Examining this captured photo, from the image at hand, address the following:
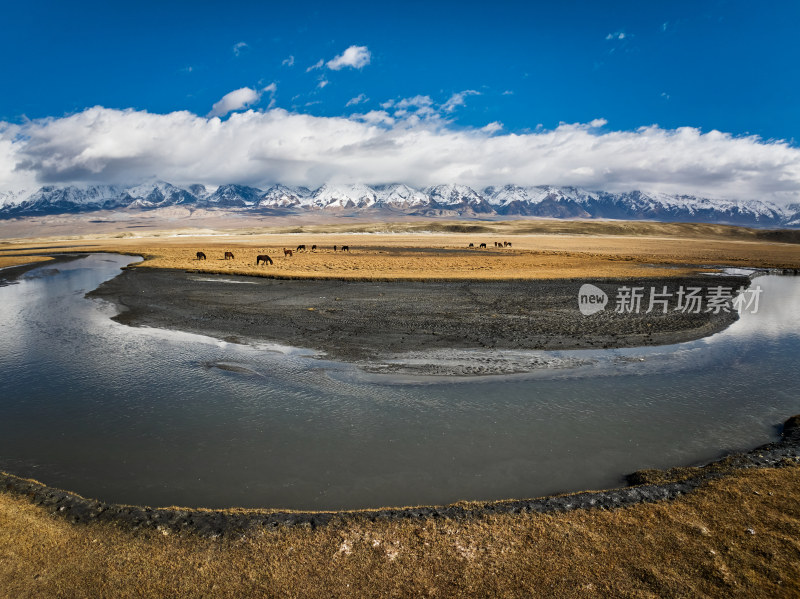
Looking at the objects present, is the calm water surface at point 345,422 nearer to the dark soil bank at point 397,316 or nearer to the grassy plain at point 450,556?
the grassy plain at point 450,556

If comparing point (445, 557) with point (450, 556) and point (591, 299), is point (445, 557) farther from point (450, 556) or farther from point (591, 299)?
point (591, 299)

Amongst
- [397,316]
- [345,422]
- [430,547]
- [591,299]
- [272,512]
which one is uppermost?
[591,299]

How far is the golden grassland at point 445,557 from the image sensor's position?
543cm

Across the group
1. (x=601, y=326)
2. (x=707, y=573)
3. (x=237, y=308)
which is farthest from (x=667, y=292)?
(x=707, y=573)

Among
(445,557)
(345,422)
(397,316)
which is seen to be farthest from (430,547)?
(397,316)

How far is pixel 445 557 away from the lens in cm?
596

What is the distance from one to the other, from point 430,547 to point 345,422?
16.5ft

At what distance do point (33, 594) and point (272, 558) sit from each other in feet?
8.73

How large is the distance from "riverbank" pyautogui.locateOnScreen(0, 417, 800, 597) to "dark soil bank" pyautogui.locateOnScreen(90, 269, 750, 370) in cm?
956

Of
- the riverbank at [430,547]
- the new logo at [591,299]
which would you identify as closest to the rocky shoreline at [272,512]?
the riverbank at [430,547]

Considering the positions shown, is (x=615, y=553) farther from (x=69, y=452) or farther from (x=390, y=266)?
(x=390, y=266)

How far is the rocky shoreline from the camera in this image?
6688 millimetres

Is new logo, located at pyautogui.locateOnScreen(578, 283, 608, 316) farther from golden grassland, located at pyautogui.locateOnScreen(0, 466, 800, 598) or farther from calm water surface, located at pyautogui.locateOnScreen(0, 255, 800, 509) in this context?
golden grassland, located at pyautogui.locateOnScreen(0, 466, 800, 598)

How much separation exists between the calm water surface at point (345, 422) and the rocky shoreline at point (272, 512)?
1.83 feet
